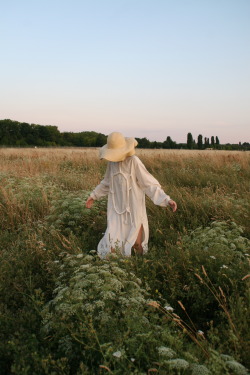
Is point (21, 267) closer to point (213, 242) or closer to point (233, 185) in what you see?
point (213, 242)

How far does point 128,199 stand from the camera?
4.39 metres

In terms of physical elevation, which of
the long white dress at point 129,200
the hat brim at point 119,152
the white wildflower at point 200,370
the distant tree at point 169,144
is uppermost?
the distant tree at point 169,144

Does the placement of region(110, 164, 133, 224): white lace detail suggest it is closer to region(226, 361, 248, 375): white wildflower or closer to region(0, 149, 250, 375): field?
region(0, 149, 250, 375): field

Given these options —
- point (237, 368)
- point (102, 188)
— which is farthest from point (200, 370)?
point (102, 188)

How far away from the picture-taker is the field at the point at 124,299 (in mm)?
2258

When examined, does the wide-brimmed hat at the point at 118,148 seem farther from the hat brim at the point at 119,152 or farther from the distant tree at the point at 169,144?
the distant tree at the point at 169,144

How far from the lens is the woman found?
14.0 feet

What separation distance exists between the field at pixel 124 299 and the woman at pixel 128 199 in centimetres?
36

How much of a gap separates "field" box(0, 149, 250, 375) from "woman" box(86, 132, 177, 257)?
356 millimetres

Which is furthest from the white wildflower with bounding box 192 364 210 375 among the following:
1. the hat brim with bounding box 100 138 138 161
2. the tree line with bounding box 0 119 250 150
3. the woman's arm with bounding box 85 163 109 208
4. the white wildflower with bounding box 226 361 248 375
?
the tree line with bounding box 0 119 250 150

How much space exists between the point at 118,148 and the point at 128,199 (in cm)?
68

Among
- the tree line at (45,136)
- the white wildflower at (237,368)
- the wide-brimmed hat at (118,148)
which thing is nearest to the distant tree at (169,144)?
the tree line at (45,136)

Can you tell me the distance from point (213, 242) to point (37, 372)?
2.39 metres

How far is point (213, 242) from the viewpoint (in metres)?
3.93
